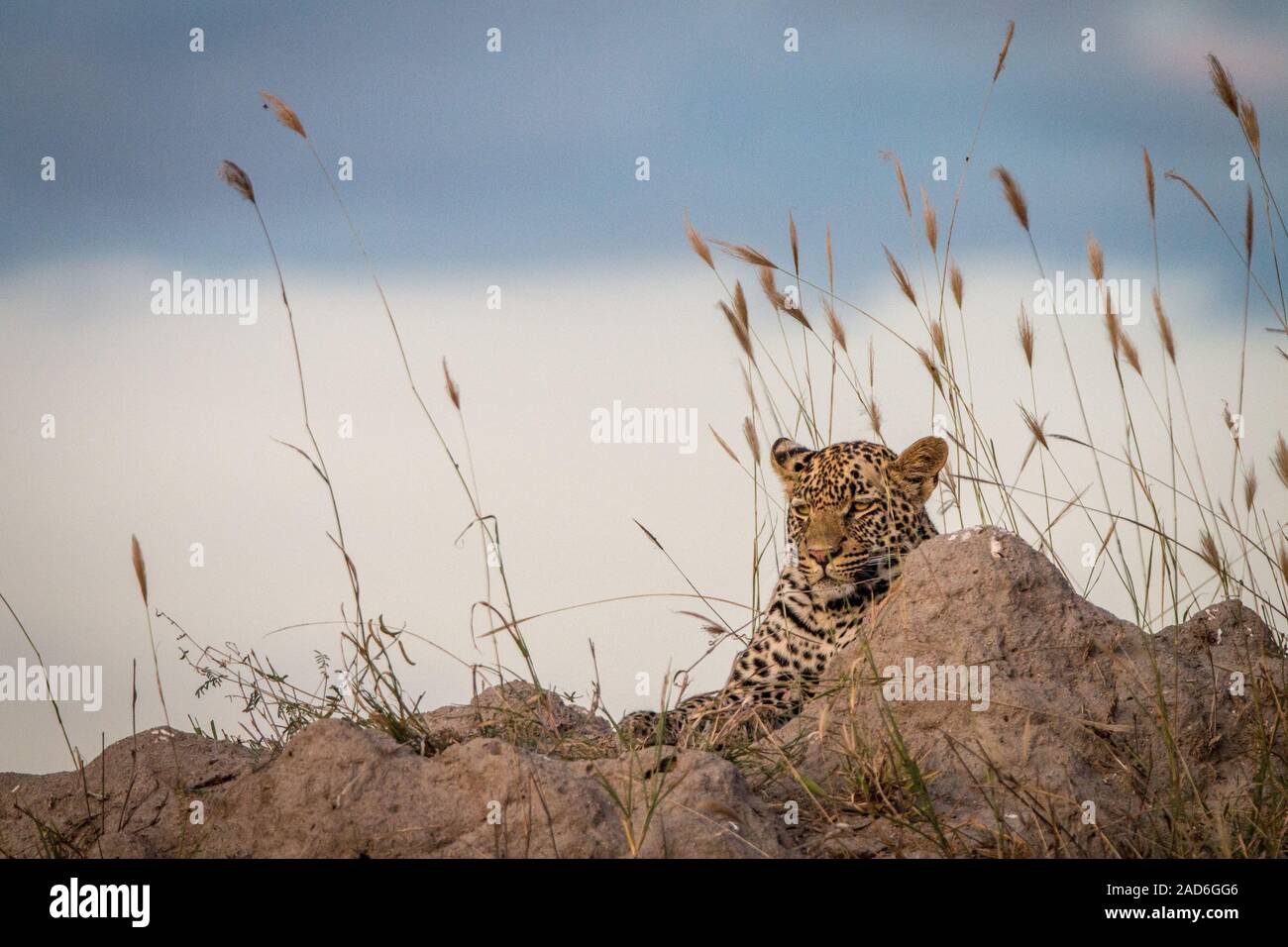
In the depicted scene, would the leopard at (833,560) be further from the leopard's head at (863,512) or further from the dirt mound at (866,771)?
the dirt mound at (866,771)

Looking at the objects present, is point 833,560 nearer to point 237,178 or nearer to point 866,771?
point 866,771

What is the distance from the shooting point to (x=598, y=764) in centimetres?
464

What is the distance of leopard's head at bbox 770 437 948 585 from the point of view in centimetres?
700

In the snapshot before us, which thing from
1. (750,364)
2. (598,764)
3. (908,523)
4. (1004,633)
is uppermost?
(750,364)

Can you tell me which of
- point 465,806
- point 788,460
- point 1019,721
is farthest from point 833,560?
point 465,806

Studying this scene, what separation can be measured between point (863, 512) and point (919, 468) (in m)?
0.43

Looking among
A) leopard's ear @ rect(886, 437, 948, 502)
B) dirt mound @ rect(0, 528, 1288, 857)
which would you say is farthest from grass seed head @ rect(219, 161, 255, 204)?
leopard's ear @ rect(886, 437, 948, 502)

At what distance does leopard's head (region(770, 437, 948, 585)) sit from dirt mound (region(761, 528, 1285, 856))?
1125 mm

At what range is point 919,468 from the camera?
7180mm

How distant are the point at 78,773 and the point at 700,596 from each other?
313cm
